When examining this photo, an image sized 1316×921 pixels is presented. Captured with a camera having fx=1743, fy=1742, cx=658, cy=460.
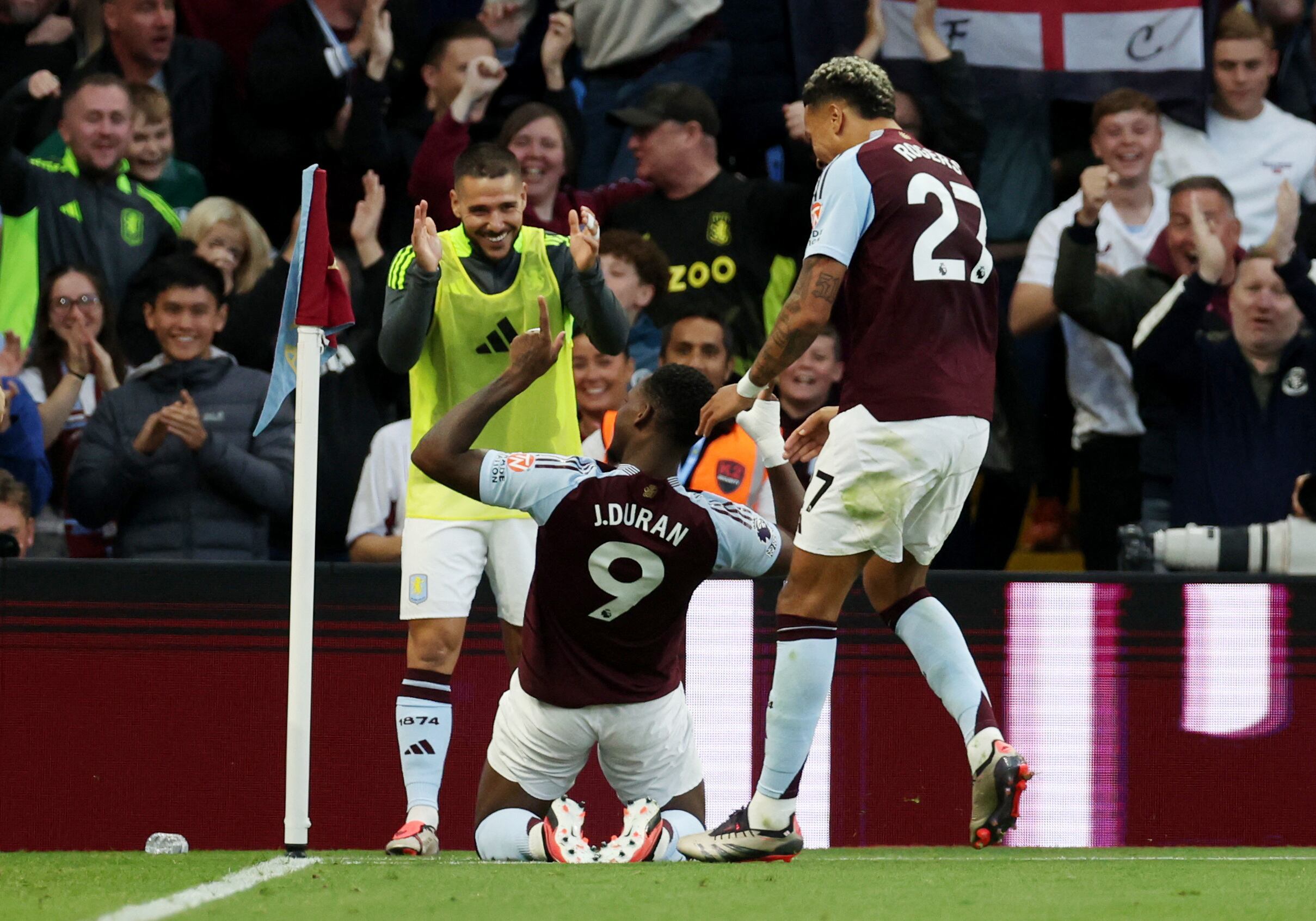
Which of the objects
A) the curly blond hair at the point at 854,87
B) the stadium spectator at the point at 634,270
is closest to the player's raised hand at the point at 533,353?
the curly blond hair at the point at 854,87

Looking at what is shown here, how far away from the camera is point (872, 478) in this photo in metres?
4.70

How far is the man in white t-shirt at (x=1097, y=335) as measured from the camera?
26.2 ft

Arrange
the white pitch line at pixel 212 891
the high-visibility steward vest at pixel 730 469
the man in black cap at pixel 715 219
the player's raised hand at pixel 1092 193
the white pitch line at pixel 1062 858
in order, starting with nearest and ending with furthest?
the white pitch line at pixel 212 891
the white pitch line at pixel 1062 858
the high-visibility steward vest at pixel 730 469
the player's raised hand at pixel 1092 193
the man in black cap at pixel 715 219

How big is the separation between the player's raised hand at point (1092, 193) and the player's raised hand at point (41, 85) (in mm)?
4693

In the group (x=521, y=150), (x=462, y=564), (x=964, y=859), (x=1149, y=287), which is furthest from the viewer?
(x=521, y=150)

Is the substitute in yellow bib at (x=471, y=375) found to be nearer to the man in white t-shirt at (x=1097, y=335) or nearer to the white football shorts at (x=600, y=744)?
the white football shorts at (x=600, y=744)

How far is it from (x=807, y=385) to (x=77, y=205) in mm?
3536

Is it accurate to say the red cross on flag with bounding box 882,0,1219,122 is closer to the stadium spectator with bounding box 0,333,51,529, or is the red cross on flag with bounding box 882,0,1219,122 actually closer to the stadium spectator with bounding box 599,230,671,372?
the stadium spectator with bounding box 599,230,671,372

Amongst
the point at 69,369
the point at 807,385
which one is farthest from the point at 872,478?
the point at 69,369

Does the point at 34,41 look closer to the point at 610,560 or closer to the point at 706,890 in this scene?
the point at 610,560

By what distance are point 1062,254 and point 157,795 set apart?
4477 mm

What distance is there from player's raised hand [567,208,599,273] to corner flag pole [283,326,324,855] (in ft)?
3.77

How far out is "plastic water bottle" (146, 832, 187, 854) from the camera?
6.32 metres

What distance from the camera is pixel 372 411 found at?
26.4 feet
